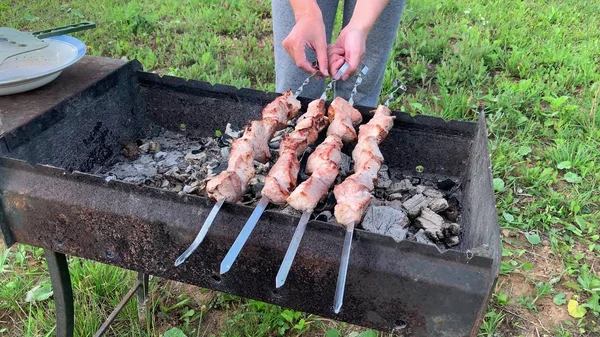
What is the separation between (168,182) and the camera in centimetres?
205

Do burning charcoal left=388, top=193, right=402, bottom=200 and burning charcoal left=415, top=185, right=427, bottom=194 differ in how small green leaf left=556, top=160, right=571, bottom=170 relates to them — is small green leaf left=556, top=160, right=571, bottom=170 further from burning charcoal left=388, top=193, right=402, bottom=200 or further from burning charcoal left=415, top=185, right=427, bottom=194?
burning charcoal left=388, top=193, right=402, bottom=200

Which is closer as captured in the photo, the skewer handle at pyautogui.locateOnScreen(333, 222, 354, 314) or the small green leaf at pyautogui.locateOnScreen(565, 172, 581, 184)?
the skewer handle at pyautogui.locateOnScreen(333, 222, 354, 314)

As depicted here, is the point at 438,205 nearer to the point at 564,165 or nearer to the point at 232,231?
the point at 232,231

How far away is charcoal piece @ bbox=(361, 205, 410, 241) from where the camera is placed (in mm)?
1740

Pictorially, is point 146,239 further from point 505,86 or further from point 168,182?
point 505,86

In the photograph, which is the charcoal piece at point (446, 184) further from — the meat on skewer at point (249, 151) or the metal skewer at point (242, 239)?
the metal skewer at point (242, 239)

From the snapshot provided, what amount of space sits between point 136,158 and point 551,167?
261 cm

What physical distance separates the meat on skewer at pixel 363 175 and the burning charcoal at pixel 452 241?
35 centimetres

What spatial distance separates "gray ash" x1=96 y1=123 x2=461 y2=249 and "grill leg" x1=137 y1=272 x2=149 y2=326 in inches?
23.5

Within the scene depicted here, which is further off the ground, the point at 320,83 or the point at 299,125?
the point at 299,125

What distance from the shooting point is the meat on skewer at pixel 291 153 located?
1.52 metres

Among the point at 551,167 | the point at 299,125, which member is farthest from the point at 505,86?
the point at 299,125

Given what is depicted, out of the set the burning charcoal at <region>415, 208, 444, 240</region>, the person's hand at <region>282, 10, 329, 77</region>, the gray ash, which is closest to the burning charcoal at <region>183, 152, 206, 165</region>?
the gray ash

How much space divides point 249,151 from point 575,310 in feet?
6.09
